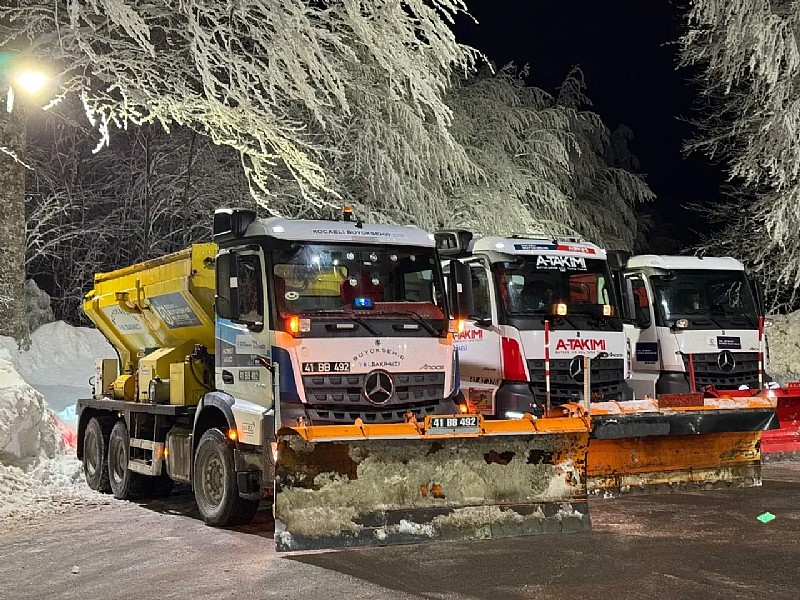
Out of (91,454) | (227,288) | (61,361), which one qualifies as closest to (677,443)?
(227,288)

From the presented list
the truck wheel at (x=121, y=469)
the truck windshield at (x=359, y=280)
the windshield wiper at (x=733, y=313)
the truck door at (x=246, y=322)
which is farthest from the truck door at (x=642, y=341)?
the truck wheel at (x=121, y=469)

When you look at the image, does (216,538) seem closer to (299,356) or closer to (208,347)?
(299,356)

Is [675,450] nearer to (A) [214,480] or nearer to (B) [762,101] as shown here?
(A) [214,480]

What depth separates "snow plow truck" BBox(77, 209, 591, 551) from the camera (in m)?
8.02

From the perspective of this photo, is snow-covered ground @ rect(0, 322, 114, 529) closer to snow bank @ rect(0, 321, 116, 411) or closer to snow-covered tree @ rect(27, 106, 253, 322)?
snow bank @ rect(0, 321, 116, 411)

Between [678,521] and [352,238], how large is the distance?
155 inches

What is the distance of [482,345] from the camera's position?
12820 millimetres

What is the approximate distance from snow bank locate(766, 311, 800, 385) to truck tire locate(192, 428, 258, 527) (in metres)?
16.1

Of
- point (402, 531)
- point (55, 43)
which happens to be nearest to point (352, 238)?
point (402, 531)

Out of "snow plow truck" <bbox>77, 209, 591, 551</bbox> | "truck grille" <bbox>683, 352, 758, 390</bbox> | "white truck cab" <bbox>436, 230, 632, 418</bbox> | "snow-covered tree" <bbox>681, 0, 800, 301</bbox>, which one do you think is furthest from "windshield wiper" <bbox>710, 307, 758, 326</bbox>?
Answer: "snow-covered tree" <bbox>681, 0, 800, 301</bbox>

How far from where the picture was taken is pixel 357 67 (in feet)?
63.2

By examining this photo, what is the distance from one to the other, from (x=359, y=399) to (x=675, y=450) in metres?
3.78

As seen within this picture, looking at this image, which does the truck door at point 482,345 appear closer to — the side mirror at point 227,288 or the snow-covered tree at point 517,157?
the side mirror at point 227,288

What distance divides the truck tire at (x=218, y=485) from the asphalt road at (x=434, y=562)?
0.49 ft
